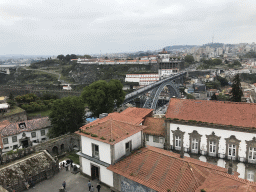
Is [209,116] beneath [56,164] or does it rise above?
above

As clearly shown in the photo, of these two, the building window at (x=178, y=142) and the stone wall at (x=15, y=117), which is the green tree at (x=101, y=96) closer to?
the building window at (x=178, y=142)

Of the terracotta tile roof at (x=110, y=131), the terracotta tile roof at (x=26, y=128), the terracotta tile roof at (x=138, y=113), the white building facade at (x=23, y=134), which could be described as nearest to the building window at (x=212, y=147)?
the terracotta tile roof at (x=110, y=131)

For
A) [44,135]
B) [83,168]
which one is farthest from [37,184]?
[44,135]

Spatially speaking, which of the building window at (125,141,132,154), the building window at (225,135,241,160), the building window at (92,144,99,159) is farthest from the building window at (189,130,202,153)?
the building window at (92,144,99,159)

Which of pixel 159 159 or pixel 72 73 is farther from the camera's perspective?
pixel 72 73

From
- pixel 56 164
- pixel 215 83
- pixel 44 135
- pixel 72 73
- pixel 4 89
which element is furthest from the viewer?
pixel 72 73

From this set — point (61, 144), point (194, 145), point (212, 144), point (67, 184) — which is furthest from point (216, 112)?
point (61, 144)

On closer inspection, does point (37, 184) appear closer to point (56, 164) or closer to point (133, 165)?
point (56, 164)
